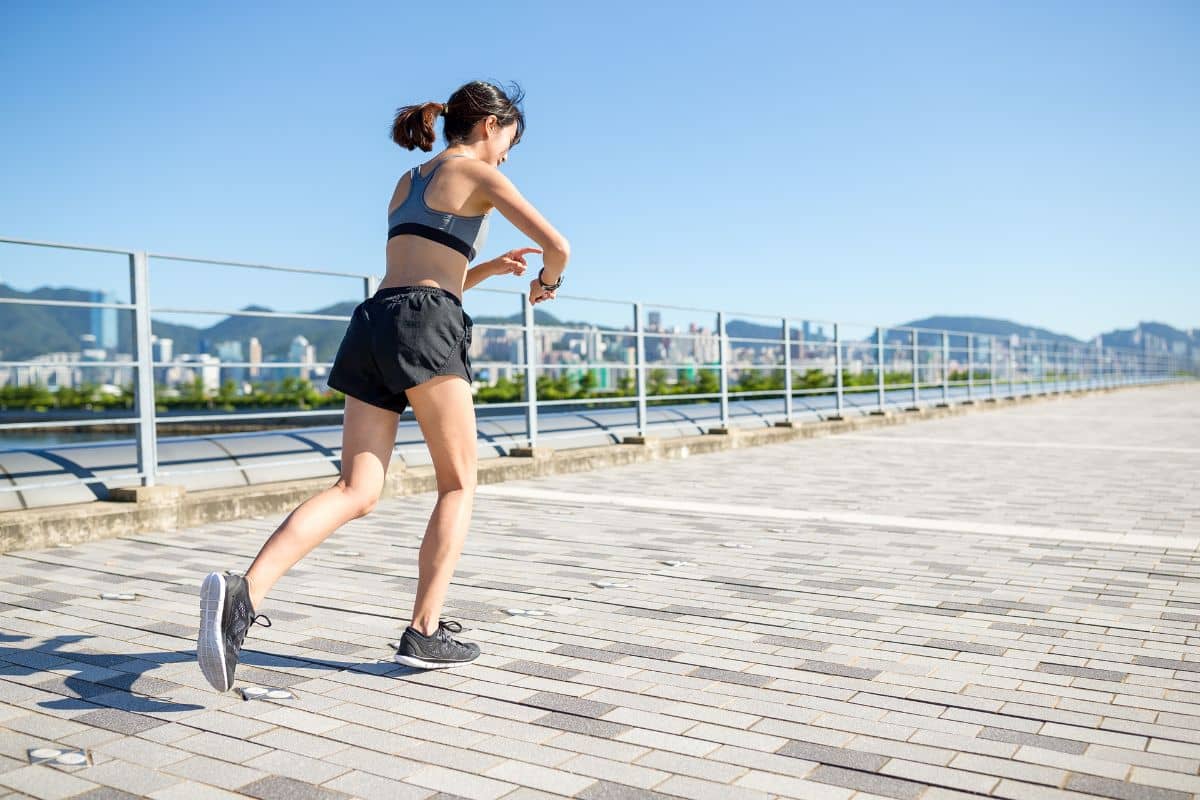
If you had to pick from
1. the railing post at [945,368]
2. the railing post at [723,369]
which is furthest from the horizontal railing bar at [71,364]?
the railing post at [945,368]

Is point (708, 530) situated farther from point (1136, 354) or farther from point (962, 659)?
point (1136, 354)

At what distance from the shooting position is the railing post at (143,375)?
20.0ft

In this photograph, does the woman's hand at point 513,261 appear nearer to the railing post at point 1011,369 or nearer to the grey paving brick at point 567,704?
the grey paving brick at point 567,704

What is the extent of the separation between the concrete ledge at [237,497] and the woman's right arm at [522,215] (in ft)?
9.40

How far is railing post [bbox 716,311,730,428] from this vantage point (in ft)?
41.4

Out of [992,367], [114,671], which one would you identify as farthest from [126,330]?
[992,367]

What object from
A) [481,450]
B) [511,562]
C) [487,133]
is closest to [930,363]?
[481,450]

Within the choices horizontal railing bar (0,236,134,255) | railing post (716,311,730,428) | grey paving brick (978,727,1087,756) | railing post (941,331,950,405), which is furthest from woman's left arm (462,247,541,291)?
railing post (941,331,950,405)

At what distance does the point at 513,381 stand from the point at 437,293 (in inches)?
262

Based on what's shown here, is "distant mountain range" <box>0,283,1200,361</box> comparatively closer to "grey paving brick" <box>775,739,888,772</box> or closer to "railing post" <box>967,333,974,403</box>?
"grey paving brick" <box>775,739,888,772</box>

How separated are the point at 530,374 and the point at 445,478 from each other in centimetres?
623

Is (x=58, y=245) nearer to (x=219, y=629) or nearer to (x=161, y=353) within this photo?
(x=161, y=353)

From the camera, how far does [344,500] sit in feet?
9.68

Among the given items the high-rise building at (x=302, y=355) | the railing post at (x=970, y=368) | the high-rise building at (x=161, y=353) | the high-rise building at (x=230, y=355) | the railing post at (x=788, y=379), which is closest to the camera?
the high-rise building at (x=161, y=353)
